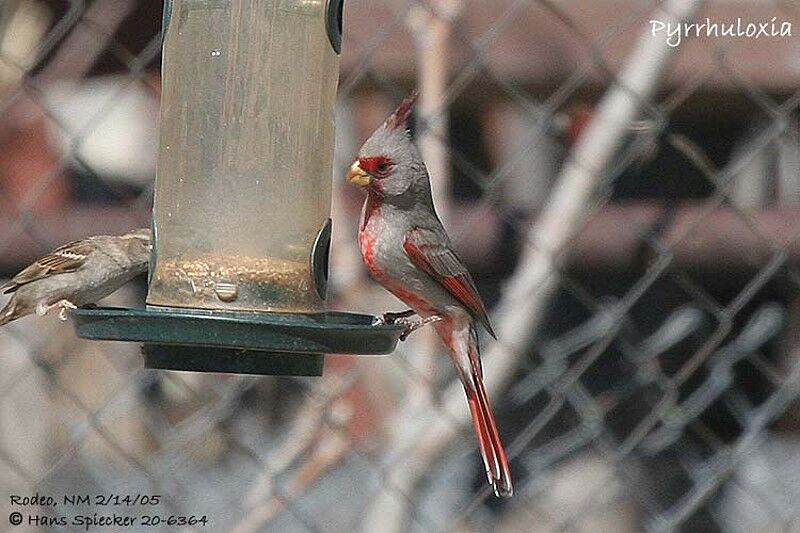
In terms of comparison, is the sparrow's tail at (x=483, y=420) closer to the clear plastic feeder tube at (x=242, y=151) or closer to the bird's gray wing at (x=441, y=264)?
the bird's gray wing at (x=441, y=264)

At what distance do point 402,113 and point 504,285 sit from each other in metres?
1.39

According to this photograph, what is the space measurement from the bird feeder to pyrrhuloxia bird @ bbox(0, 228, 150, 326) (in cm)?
27

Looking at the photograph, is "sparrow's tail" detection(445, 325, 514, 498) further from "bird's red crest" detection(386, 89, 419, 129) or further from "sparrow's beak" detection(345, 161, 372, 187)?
"bird's red crest" detection(386, 89, 419, 129)

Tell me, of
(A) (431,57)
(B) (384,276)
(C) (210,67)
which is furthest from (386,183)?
(A) (431,57)

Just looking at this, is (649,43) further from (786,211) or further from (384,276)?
(384,276)

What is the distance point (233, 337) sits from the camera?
2.83 metres

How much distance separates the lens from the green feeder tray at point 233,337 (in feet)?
9.32

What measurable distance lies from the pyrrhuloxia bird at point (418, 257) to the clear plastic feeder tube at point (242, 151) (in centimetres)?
23

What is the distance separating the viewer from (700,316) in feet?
16.2

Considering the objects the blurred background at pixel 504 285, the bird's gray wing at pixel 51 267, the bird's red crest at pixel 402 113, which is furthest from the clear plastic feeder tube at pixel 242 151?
the blurred background at pixel 504 285

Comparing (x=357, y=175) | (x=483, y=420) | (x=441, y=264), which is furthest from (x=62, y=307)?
(x=483, y=420)

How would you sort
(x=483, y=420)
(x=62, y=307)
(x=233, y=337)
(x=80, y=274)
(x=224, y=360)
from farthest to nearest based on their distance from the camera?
(x=80, y=274) < (x=483, y=420) < (x=62, y=307) < (x=224, y=360) < (x=233, y=337)

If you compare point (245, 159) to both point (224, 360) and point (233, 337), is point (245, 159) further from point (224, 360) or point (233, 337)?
point (233, 337)

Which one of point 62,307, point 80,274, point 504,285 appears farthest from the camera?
point 504,285
